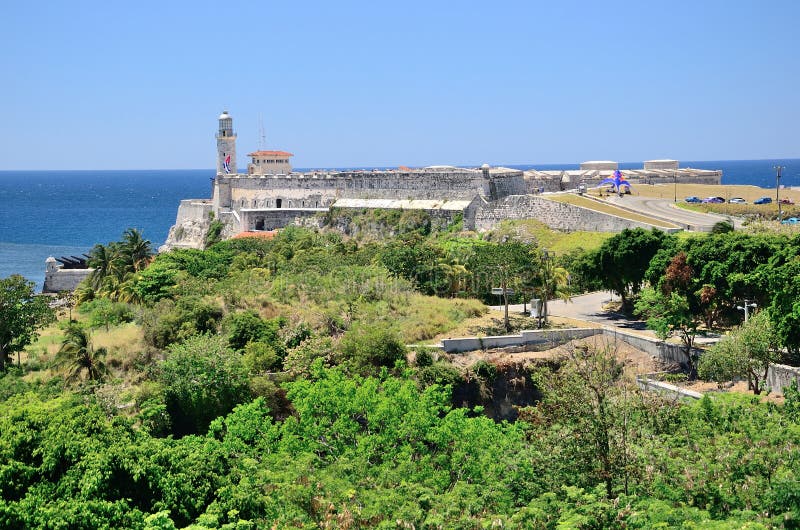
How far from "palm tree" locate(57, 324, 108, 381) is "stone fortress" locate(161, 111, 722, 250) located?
25.4 meters

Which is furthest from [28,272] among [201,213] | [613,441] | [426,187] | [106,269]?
[613,441]

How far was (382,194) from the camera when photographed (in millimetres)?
55656

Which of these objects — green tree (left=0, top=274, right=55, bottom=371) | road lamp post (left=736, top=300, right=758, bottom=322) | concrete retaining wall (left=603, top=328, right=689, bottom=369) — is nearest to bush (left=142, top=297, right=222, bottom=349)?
green tree (left=0, top=274, right=55, bottom=371)

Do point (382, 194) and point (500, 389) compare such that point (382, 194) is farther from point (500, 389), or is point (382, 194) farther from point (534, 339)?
point (500, 389)

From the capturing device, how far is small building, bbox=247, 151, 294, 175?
227 feet

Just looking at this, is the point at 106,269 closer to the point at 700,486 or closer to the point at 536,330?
the point at 536,330

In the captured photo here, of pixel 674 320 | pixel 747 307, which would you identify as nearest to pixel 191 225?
pixel 674 320

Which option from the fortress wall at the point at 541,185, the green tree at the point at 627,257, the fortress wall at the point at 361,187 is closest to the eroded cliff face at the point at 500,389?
the green tree at the point at 627,257

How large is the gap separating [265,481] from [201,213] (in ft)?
163

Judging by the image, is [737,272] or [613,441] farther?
[737,272]

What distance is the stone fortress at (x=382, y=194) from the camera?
48.1 metres

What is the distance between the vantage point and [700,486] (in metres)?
15.3

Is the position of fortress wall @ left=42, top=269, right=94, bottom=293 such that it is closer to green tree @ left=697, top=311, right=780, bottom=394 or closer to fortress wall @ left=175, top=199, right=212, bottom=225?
fortress wall @ left=175, top=199, right=212, bottom=225

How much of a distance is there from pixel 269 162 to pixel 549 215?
3072 cm
